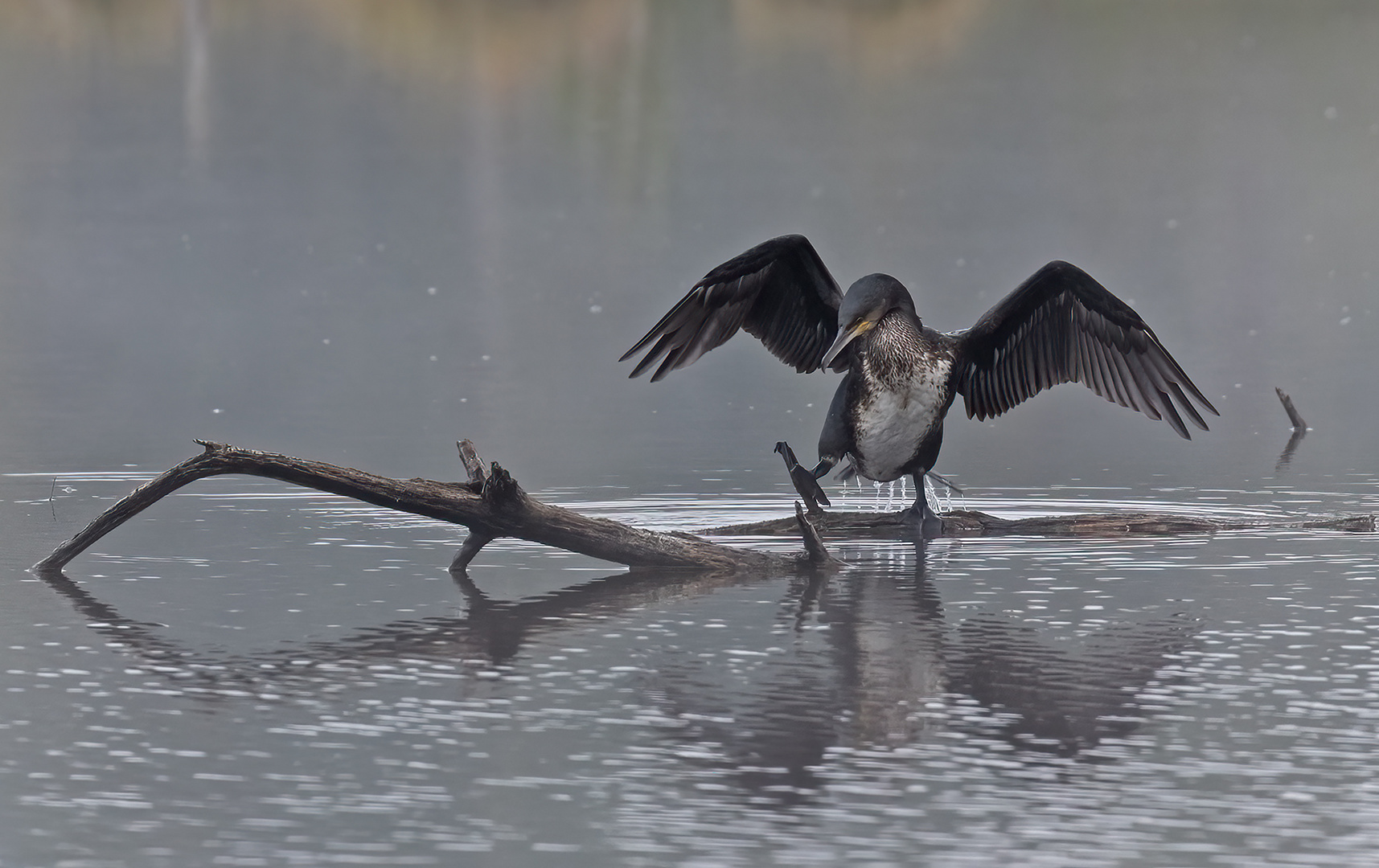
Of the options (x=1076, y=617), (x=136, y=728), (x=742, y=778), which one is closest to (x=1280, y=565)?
(x=1076, y=617)

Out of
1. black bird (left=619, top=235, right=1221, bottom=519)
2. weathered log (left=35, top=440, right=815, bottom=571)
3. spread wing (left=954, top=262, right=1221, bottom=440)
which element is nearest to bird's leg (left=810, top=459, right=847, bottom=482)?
black bird (left=619, top=235, right=1221, bottom=519)

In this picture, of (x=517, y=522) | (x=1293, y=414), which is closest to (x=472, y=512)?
(x=517, y=522)

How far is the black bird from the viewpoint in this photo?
11703mm

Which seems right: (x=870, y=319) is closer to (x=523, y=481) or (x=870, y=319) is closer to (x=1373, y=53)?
(x=523, y=481)

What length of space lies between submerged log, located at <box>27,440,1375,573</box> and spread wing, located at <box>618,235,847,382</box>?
1.09 meters

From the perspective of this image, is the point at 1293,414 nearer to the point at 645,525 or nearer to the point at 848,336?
the point at 645,525

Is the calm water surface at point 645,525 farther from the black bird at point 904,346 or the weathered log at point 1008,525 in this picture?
the black bird at point 904,346

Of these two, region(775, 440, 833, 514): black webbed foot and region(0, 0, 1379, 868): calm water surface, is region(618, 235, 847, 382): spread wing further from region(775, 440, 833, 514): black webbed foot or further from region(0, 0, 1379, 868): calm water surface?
region(0, 0, 1379, 868): calm water surface

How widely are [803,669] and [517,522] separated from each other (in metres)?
2.18

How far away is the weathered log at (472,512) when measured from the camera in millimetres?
10266

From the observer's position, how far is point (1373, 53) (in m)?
54.5

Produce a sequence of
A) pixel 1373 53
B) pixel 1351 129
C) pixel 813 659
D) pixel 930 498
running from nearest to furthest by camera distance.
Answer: pixel 813 659
pixel 930 498
pixel 1351 129
pixel 1373 53

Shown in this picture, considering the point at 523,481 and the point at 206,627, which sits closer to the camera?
the point at 206,627

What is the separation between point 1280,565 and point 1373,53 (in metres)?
46.5
